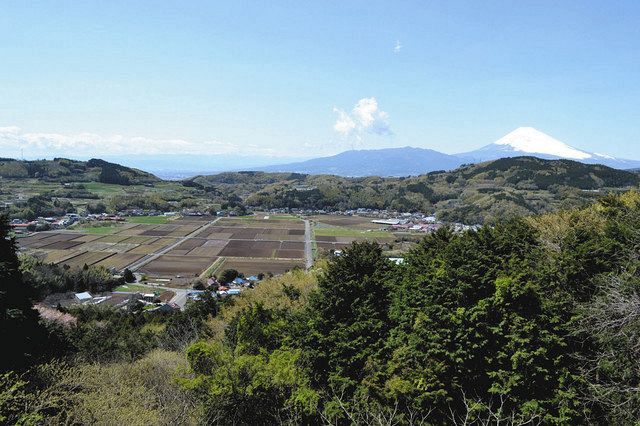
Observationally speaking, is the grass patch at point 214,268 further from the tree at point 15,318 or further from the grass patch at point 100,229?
the tree at point 15,318

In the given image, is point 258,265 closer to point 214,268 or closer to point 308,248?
point 214,268

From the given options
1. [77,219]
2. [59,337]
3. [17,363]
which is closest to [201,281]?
[59,337]

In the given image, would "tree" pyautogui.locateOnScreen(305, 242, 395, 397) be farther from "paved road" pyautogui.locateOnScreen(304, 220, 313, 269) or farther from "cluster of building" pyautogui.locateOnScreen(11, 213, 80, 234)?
"cluster of building" pyautogui.locateOnScreen(11, 213, 80, 234)

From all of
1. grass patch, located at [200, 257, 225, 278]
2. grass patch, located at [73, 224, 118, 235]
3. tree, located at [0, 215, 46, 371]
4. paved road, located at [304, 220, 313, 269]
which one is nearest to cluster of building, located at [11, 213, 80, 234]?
grass patch, located at [73, 224, 118, 235]

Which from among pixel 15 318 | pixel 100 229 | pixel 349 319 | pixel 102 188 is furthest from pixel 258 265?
pixel 102 188

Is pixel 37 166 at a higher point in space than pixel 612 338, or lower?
higher

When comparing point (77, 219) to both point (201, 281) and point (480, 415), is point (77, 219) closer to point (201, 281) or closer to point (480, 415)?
point (201, 281)
